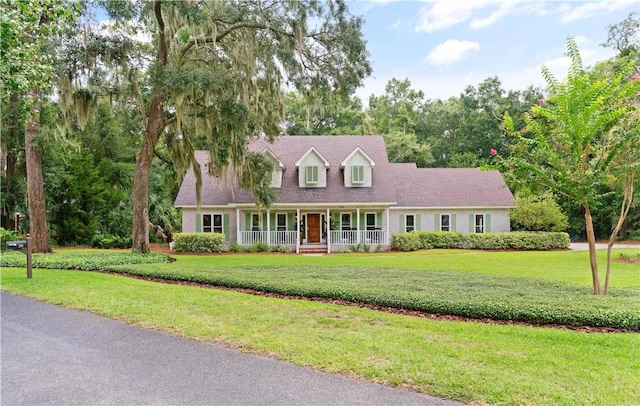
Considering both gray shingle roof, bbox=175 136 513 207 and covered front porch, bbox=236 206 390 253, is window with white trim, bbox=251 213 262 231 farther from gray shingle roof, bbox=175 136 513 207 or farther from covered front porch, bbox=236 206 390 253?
gray shingle roof, bbox=175 136 513 207

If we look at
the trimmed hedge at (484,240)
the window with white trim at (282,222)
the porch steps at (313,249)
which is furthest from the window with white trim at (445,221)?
the window with white trim at (282,222)

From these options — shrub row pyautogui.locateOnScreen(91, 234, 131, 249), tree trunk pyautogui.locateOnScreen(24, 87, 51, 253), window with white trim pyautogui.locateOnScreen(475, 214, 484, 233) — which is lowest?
shrub row pyautogui.locateOnScreen(91, 234, 131, 249)

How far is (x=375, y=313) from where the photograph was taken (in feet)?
21.5

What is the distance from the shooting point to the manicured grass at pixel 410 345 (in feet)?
12.2

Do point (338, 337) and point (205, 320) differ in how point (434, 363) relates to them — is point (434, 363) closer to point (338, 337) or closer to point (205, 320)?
point (338, 337)

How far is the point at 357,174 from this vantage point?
70.9ft

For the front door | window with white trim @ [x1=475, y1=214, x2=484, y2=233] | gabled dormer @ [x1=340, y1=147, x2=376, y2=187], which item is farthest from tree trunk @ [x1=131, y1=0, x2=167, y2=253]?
window with white trim @ [x1=475, y1=214, x2=484, y2=233]

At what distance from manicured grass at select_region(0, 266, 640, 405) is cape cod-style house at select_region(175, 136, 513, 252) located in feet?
43.3

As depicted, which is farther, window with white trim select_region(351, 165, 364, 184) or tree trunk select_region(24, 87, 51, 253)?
window with white trim select_region(351, 165, 364, 184)

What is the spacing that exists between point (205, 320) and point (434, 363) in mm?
3376

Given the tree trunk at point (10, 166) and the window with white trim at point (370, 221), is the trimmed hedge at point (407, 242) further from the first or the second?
the tree trunk at point (10, 166)

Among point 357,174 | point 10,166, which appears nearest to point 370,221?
point 357,174

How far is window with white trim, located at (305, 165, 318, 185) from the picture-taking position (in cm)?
2150

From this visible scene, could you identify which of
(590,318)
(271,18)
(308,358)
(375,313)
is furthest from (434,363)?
(271,18)
